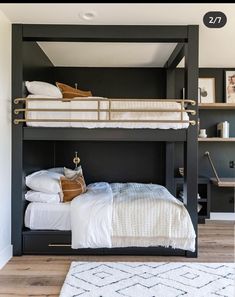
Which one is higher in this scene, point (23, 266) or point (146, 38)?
point (146, 38)

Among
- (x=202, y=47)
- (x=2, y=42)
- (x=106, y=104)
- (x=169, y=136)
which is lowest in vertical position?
(x=169, y=136)

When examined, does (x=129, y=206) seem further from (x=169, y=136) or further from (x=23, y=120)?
(x=23, y=120)

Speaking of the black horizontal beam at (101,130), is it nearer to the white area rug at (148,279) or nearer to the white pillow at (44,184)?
the white pillow at (44,184)

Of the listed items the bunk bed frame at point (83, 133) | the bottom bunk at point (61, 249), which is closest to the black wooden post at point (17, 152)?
the bunk bed frame at point (83, 133)

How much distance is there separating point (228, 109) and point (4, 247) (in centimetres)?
402

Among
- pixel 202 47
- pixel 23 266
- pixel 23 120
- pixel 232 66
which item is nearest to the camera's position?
pixel 23 266

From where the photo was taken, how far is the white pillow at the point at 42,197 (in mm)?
3359

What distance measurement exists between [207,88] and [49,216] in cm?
337

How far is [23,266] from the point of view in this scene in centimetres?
301

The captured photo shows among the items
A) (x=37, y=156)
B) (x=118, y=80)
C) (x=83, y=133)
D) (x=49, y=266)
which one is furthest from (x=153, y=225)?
(x=118, y=80)

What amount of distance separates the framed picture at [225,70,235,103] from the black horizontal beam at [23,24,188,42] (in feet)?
6.96

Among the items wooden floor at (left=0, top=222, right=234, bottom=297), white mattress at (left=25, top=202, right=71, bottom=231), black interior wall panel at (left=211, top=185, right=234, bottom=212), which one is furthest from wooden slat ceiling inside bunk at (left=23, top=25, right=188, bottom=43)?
black interior wall panel at (left=211, top=185, right=234, bottom=212)

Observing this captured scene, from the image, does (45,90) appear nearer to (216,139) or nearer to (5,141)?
(5,141)

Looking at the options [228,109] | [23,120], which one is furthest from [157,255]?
[228,109]
